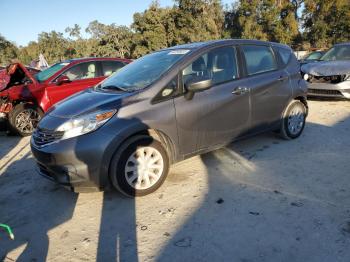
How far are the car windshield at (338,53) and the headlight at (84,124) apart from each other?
7.84 meters

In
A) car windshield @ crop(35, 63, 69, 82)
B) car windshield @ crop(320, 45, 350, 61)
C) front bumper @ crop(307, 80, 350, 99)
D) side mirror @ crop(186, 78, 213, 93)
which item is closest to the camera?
side mirror @ crop(186, 78, 213, 93)

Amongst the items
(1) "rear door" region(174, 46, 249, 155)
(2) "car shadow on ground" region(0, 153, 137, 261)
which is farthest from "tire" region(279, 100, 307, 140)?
(2) "car shadow on ground" region(0, 153, 137, 261)

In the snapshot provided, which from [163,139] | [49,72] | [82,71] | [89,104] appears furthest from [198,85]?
[49,72]

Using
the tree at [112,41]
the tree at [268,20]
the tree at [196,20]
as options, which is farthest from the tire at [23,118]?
the tree at [112,41]

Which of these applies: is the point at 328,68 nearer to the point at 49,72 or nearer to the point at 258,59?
the point at 258,59

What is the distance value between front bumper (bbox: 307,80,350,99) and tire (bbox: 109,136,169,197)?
19.3 ft

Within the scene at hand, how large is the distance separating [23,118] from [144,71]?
13.4 ft

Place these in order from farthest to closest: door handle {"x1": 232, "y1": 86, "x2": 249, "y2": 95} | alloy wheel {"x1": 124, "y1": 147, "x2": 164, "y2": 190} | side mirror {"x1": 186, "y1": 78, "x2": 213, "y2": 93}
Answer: door handle {"x1": 232, "y1": 86, "x2": 249, "y2": 95} → side mirror {"x1": 186, "y1": 78, "x2": 213, "y2": 93} → alloy wheel {"x1": 124, "y1": 147, "x2": 164, "y2": 190}

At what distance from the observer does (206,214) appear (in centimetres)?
329

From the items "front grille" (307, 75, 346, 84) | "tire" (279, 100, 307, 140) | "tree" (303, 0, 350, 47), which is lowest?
"tire" (279, 100, 307, 140)

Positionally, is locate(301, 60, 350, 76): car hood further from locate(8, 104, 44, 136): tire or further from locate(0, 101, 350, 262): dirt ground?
locate(8, 104, 44, 136): tire

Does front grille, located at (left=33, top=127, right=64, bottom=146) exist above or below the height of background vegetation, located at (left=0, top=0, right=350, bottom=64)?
below

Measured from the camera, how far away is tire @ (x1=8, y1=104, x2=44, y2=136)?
6957mm

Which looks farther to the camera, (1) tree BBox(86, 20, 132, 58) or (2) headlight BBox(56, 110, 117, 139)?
(1) tree BBox(86, 20, 132, 58)
